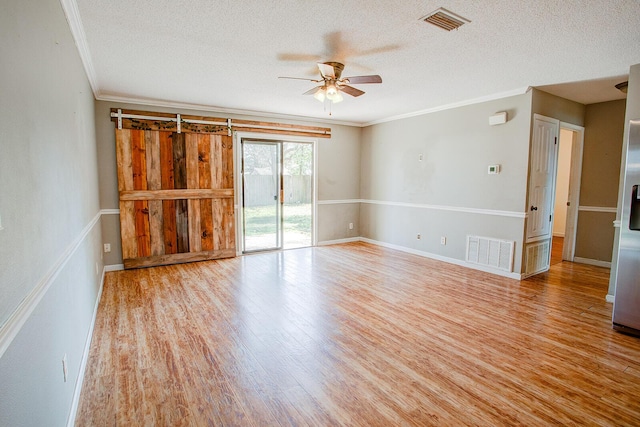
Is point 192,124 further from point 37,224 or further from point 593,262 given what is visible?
A: point 593,262

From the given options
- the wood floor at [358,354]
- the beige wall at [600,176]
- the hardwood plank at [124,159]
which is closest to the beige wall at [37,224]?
the wood floor at [358,354]

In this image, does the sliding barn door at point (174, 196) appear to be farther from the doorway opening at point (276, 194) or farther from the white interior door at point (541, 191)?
the white interior door at point (541, 191)

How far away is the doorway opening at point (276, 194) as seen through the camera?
589 centimetres

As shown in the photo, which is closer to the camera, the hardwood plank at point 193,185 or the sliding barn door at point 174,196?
the sliding barn door at point 174,196

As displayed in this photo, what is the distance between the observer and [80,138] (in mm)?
2959

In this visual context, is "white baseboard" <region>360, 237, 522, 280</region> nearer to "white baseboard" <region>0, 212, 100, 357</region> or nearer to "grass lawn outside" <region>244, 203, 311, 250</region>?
"grass lawn outside" <region>244, 203, 311, 250</region>

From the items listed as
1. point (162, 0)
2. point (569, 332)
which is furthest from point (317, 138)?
point (569, 332)

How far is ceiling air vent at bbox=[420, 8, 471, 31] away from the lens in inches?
92.0

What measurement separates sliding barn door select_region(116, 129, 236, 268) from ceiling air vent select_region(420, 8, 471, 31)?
398cm

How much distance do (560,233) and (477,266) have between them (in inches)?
161

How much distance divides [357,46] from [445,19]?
789mm

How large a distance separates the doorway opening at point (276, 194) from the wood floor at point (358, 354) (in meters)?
1.74

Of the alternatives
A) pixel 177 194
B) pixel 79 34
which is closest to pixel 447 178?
pixel 177 194

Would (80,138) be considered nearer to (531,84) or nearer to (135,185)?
(135,185)
